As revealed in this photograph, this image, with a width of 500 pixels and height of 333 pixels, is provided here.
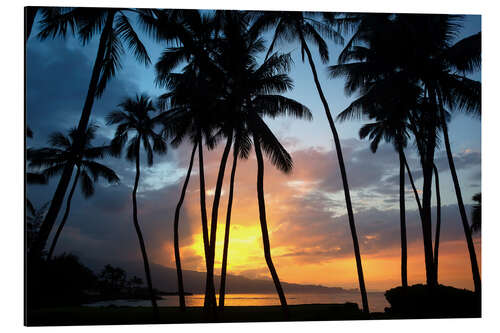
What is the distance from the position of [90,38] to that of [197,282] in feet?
18.3

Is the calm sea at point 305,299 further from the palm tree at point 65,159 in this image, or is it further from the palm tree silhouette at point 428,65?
the palm tree at point 65,159

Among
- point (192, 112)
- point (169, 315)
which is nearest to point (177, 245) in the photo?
point (169, 315)

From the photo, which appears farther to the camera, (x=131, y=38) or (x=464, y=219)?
(x=464, y=219)

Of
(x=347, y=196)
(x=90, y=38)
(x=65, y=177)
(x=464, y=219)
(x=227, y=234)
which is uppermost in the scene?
(x=90, y=38)

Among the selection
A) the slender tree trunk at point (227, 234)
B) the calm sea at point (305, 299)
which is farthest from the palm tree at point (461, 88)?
the slender tree trunk at point (227, 234)

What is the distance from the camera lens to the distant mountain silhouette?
8602 millimetres

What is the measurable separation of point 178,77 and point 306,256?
4.57 meters

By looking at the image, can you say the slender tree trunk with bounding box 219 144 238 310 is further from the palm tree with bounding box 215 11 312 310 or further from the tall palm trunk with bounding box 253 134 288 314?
the tall palm trunk with bounding box 253 134 288 314

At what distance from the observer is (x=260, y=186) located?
9.12m

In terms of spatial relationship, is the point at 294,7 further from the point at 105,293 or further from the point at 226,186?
the point at 105,293

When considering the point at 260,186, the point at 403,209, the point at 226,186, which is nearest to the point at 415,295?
the point at 403,209

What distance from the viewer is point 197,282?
984 centimetres

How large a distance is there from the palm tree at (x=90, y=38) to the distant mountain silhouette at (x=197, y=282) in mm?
2153

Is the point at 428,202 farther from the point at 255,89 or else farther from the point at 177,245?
the point at 177,245
